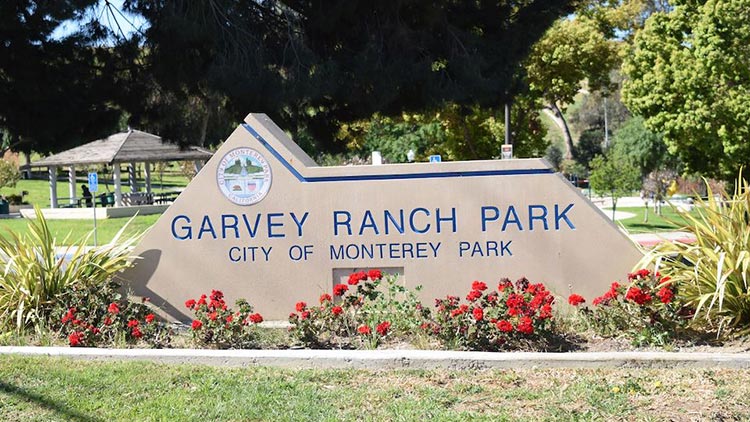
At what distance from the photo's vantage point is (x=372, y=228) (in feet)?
26.5

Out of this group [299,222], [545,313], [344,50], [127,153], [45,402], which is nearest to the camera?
[45,402]

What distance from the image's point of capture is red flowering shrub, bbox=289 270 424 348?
682cm

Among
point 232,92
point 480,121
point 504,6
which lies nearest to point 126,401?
point 232,92

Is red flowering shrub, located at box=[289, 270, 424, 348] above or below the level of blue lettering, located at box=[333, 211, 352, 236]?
below

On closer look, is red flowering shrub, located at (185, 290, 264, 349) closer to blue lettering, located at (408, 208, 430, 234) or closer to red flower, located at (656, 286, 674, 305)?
blue lettering, located at (408, 208, 430, 234)

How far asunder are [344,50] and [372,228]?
3.90 m

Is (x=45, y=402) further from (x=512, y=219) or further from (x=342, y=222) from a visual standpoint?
(x=512, y=219)

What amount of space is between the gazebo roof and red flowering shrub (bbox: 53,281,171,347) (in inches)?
1129

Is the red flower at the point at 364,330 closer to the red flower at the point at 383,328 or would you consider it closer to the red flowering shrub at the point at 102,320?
the red flower at the point at 383,328

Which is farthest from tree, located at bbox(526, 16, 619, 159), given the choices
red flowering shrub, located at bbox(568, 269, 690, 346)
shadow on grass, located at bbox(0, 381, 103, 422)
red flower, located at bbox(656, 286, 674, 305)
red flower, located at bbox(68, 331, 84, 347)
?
shadow on grass, located at bbox(0, 381, 103, 422)

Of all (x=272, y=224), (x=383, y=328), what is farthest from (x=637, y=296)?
(x=272, y=224)

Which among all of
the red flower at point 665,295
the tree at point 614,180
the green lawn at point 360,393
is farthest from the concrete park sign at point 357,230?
the tree at point 614,180

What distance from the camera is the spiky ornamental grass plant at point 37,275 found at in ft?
24.4

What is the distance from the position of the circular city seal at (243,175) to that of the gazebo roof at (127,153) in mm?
27930
